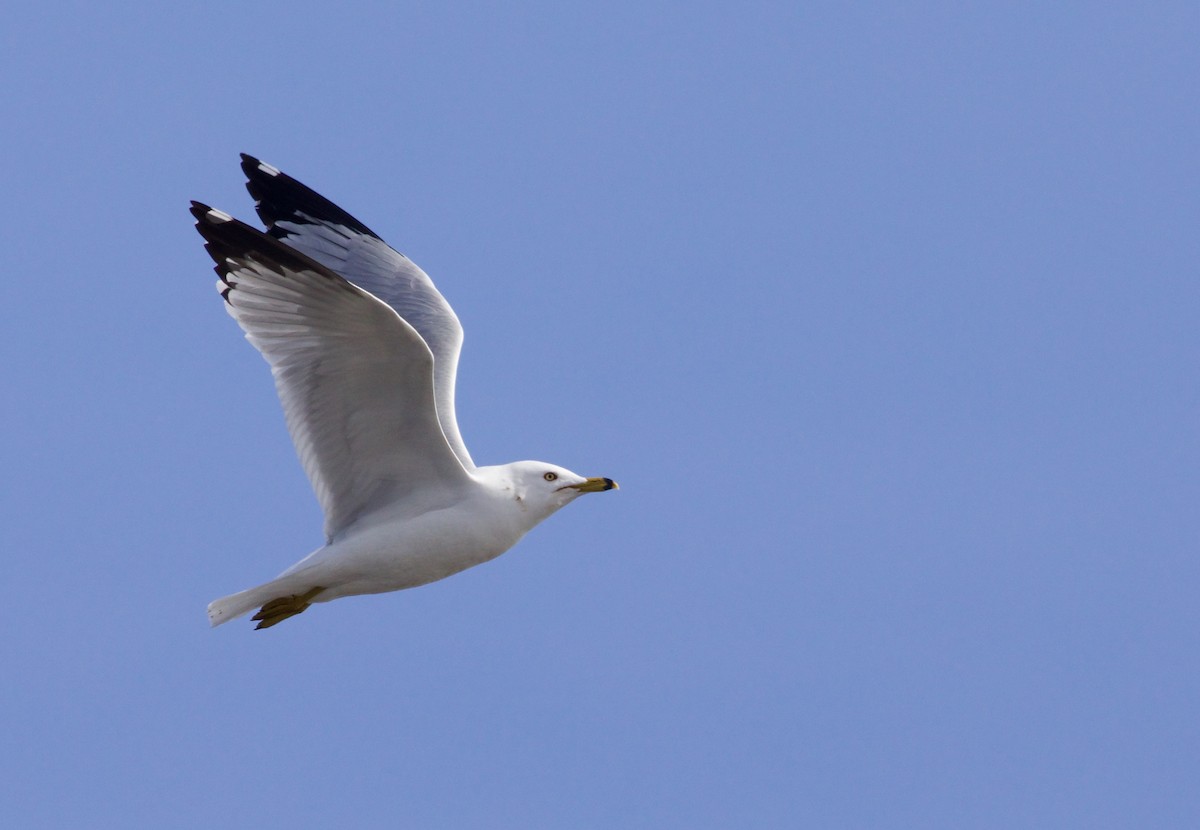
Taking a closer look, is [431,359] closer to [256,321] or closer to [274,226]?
[256,321]

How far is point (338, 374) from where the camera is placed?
34.4ft

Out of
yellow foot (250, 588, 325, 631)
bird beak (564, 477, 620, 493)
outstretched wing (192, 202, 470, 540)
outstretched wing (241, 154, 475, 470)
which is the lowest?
yellow foot (250, 588, 325, 631)

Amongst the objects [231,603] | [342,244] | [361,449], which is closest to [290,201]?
[342,244]

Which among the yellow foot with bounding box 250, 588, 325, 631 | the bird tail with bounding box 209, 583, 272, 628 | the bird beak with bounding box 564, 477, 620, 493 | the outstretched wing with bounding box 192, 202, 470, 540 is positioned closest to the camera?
the outstretched wing with bounding box 192, 202, 470, 540

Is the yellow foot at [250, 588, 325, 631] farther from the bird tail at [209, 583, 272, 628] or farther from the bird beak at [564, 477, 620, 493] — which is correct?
the bird beak at [564, 477, 620, 493]

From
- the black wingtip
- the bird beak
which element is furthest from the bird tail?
the black wingtip

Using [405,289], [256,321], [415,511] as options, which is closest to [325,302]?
[256,321]

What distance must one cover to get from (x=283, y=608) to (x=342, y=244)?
3.75 m

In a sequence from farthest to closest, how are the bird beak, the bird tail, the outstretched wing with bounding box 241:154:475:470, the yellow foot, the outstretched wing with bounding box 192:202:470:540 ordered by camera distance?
the outstretched wing with bounding box 241:154:475:470 < the bird beak < the yellow foot < the bird tail < the outstretched wing with bounding box 192:202:470:540

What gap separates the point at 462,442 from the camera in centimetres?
1141

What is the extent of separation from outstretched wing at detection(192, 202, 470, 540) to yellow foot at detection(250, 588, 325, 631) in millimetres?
416

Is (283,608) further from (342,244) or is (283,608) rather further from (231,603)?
(342,244)

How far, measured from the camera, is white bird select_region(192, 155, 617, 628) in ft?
34.0

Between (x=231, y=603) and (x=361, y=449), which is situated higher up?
(x=361, y=449)
